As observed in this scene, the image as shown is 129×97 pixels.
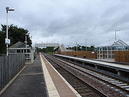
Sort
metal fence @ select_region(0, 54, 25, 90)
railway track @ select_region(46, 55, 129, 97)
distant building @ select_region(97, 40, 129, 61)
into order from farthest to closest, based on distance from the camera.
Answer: distant building @ select_region(97, 40, 129, 61) < metal fence @ select_region(0, 54, 25, 90) < railway track @ select_region(46, 55, 129, 97)

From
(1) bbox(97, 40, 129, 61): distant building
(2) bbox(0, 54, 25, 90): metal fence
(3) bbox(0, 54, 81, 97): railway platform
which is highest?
(1) bbox(97, 40, 129, 61): distant building

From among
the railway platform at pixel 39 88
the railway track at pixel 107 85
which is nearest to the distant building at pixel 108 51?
the railway track at pixel 107 85

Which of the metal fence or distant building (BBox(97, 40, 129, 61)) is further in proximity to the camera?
distant building (BBox(97, 40, 129, 61))

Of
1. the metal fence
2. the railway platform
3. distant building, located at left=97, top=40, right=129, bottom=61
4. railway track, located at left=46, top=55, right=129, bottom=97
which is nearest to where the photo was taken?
the railway platform

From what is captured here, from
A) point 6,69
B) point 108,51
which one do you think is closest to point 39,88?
point 6,69

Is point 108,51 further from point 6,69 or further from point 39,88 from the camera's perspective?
point 39,88

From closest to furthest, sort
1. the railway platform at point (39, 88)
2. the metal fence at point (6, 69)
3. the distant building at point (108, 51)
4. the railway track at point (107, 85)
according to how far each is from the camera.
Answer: the railway platform at point (39, 88)
the railway track at point (107, 85)
the metal fence at point (6, 69)
the distant building at point (108, 51)

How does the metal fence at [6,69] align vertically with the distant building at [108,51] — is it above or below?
below

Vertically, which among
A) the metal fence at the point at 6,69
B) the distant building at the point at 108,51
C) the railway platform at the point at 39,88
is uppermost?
the distant building at the point at 108,51

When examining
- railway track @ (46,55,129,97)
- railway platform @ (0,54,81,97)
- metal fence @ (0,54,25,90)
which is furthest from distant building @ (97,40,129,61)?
metal fence @ (0,54,25,90)

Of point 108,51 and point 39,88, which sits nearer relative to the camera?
point 39,88

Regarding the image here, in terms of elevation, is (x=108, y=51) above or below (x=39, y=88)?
above

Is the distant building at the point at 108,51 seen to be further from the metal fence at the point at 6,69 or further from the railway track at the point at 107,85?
the metal fence at the point at 6,69

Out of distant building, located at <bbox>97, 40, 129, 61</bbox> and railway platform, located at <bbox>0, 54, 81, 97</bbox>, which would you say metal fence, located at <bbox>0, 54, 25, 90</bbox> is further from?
distant building, located at <bbox>97, 40, 129, 61</bbox>
